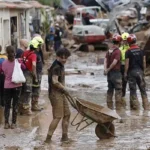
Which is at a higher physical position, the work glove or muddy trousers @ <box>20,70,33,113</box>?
the work glove

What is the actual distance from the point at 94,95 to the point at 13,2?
10268 mm

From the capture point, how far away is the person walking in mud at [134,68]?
1409 cm

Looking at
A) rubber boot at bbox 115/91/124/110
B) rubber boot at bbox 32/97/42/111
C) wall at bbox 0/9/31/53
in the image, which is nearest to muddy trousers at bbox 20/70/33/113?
rubber boot at bbox 32/97/42/111

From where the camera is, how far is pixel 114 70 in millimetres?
14195

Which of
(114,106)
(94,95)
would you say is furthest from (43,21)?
(114,106)

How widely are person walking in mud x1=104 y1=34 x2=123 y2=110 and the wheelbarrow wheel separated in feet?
11.2

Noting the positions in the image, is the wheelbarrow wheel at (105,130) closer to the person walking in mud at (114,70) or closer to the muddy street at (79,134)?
the muddy street at (79,134)

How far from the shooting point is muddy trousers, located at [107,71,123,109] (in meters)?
14.2

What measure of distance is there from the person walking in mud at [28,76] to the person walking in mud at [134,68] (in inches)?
84.9

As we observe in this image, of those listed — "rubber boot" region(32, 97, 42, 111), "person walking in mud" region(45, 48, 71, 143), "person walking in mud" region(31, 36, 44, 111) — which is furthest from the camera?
"rubber boot" region(32, 97, 42, 111)

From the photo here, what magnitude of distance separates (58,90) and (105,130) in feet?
3.60

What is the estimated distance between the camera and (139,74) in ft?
47.0

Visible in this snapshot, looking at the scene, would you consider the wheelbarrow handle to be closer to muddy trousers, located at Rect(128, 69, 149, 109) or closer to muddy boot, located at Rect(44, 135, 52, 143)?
muddy boot, located at Rect(44, 135, 52, 143)

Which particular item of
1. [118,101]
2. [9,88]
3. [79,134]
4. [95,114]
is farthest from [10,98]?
[118,101]
